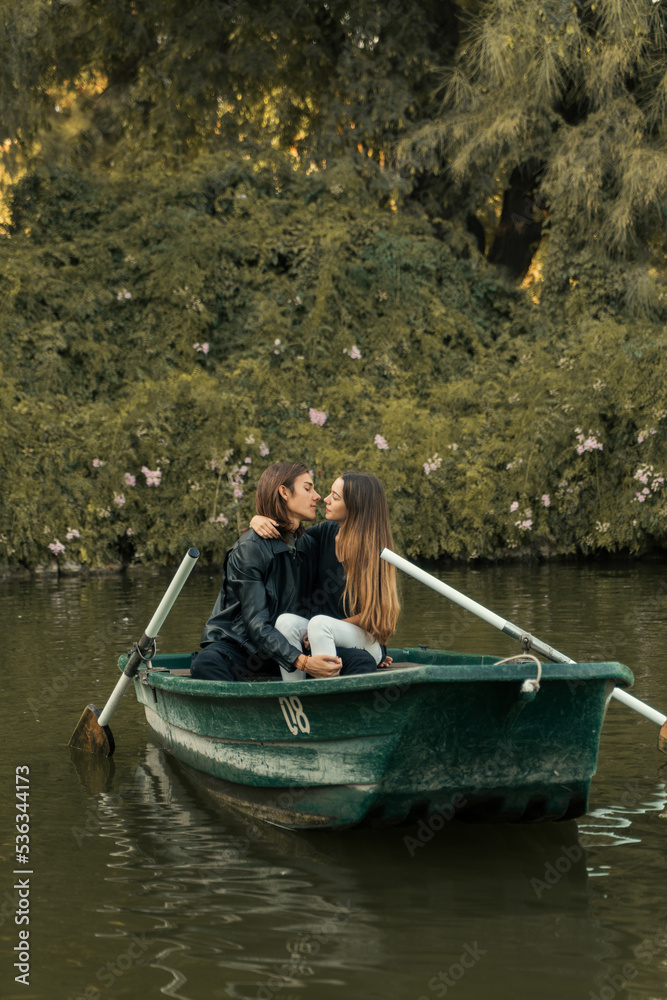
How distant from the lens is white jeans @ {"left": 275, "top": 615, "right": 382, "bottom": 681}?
512 cm

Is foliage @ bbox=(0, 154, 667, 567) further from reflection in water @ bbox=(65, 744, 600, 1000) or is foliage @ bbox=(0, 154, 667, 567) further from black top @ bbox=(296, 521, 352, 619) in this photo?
reflection in water @ bbox=(65, 744, 600, 1000)

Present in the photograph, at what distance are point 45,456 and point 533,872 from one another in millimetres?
12332

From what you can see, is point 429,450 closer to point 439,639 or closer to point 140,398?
point 140,398

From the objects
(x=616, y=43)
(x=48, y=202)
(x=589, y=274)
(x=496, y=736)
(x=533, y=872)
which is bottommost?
(x=533, y=872)

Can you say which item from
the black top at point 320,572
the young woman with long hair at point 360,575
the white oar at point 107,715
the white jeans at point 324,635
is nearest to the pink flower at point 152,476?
the white oar at point 107,715

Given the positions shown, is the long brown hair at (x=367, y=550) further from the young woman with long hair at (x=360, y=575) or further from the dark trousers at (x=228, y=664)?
the dark trousers at (x=228, y=664)

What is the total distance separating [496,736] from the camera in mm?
4715

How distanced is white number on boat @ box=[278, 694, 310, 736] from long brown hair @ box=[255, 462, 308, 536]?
1.09 metres

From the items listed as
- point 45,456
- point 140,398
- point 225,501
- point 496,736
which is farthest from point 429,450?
point 496,736

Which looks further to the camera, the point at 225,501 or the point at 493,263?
the point at 493,263

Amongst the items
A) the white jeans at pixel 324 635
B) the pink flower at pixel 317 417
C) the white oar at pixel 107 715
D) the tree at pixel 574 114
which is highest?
the tree at pixel 574 114

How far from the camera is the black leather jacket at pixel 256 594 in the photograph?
18.0 ft

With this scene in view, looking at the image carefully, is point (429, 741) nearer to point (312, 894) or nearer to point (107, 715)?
point (312, 894)

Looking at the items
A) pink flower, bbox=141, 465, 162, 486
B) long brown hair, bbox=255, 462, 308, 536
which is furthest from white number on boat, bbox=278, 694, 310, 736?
pink flower, bbox=141, 465, 162, 486
